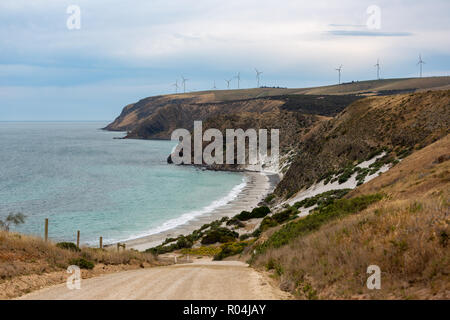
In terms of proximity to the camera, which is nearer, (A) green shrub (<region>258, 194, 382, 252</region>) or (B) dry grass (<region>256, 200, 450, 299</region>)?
(B) dry grass (<region>256, 200, 450, 299</region>)

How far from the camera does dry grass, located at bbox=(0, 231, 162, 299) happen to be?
40.1 feet

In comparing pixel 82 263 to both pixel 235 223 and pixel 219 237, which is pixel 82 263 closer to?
pixel 219 237

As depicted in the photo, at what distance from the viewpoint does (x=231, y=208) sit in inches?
2328

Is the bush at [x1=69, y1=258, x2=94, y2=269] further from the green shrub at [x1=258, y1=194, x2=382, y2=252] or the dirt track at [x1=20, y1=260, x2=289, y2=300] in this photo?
the green shrub at [x1=258, y1=194, x2=382, y2=252]

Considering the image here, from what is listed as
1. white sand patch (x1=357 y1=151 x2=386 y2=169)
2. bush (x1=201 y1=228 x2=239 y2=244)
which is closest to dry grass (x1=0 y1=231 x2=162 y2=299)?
bush (x1=201 y1=228 x2=239 y2=244)

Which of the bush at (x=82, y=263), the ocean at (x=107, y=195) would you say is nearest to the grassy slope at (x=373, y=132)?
the ocean at (x=107, y=195)

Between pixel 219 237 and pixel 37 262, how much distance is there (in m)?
24.1

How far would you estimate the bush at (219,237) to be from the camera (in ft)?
122

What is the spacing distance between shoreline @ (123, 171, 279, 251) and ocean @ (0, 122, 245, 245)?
1719 mm

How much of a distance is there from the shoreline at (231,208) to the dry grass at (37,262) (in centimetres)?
2062

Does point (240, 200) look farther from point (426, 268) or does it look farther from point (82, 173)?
point (426, 268)

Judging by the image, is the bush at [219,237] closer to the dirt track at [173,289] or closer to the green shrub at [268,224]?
the green shrub at [268,224]

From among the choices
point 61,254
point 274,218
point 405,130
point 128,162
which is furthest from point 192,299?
point 128,162

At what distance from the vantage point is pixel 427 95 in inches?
2315
